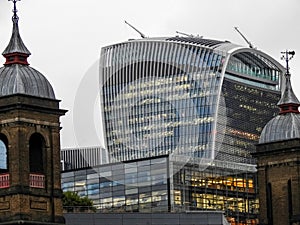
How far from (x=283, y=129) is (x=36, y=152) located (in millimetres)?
25969

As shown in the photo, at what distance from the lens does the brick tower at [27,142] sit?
8819 centimetres

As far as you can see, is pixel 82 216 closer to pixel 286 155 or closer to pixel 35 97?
pixel 286 155

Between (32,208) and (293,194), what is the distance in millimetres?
27093

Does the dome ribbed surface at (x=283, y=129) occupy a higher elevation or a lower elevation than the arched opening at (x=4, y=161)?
higher

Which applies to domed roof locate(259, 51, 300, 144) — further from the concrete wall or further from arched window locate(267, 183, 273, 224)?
the concrete wall

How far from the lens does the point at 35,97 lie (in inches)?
3543

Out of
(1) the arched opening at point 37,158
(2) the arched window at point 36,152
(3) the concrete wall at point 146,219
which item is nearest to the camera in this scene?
(1) the arched opening at point 37,158

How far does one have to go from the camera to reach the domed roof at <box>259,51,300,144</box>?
10994cm

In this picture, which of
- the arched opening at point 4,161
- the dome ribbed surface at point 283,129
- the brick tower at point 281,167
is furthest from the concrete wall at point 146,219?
the arched opening at point 4,161

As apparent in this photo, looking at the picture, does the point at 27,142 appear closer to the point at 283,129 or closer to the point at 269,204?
the point at 269,204

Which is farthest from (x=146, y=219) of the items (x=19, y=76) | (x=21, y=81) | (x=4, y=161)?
(x=19, y=76)

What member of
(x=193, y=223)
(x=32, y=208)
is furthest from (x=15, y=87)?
(x=193, y=223)

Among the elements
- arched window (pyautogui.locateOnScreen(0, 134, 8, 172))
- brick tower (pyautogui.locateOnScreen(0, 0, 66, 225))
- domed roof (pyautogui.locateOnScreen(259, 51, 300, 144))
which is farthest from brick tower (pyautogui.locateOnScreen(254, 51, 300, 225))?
brick tower (pyautogui.locateOnScreen(0, 0, 66, 225))

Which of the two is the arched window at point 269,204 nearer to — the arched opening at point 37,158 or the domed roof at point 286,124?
the domed roof at point 286,124
